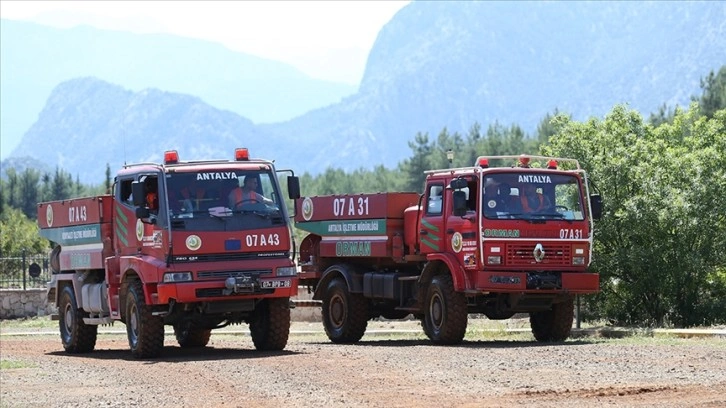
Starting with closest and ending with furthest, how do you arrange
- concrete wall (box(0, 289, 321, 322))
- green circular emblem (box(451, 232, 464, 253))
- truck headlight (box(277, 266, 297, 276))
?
truck headlight (box(277, 266, 297, 276)), green circular emblem (box(451, 232, 464, 253)), concrete wall (box(0, 289, 321, 322))

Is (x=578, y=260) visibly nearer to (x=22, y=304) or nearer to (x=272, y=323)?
(x=272, y=323)

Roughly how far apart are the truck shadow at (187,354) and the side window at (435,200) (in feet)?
11.5

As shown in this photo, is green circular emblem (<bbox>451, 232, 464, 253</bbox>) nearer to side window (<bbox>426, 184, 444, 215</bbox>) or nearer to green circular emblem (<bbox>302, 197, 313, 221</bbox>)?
side window (<bbox>426, 184, 444, 215</bbox>)

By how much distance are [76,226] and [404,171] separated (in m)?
139

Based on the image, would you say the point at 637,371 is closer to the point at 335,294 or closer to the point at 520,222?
the point at 520,222

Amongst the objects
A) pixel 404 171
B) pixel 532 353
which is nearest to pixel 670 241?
pixel 532 353

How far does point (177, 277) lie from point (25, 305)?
20.6 m

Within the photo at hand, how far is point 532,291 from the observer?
71.8 feet

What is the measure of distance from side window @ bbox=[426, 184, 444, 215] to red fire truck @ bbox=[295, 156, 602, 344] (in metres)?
0.02

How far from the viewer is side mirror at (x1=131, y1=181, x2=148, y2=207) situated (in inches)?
805

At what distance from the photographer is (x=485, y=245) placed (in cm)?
2189

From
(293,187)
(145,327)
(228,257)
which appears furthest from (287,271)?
(145,327)

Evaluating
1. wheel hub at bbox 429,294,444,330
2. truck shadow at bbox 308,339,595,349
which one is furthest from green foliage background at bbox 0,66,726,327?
wheel hub at bbox 429,294,444,330

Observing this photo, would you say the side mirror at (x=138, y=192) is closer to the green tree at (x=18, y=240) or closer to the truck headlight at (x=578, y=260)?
the truck headlight at (x=578, y=260)
